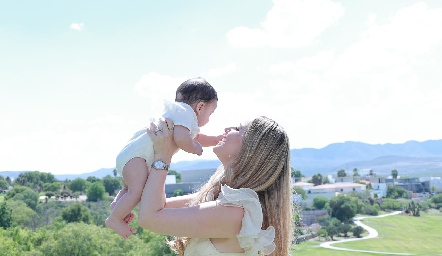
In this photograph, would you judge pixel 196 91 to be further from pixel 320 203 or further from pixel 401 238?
pixel 320 203

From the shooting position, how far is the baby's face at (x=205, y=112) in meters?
2.65

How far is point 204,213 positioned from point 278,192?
0.36m

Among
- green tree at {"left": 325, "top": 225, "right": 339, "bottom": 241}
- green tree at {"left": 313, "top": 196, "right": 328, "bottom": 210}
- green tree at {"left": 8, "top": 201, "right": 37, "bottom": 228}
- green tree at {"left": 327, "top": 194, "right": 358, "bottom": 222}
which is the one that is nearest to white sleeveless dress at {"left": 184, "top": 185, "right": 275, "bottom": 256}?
green tree at {"left": 8, "top": 201, "right": 37, "bottom": 228}

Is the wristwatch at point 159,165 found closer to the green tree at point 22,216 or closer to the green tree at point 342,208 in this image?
the green tree at point 22,216

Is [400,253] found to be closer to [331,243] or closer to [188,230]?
[331,243]

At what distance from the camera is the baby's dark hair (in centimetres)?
262

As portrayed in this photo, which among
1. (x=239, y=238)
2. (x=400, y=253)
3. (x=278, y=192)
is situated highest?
(x=278, y=192)

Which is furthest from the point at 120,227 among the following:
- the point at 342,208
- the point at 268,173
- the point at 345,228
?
the point at 342,208

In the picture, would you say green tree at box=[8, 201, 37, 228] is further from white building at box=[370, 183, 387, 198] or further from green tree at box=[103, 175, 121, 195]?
white building at box=[370, 183, 387, 198]

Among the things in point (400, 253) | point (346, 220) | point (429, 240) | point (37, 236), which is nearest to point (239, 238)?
point (37, 236)

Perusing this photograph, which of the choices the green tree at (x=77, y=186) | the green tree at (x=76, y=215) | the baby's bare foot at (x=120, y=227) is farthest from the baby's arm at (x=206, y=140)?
the green tree at (x=77, y=186)

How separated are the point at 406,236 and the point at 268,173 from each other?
56228mm

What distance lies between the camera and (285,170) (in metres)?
2.25

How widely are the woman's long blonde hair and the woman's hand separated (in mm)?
273
